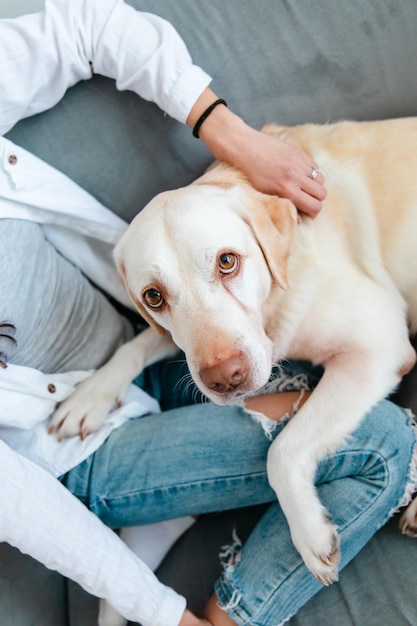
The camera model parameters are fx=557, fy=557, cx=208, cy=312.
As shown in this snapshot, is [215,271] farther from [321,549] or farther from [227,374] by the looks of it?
[321,549]

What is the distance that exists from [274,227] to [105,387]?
0.66 m

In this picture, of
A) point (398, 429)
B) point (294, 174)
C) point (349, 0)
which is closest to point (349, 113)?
point (349, 0)

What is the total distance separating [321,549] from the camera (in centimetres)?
122

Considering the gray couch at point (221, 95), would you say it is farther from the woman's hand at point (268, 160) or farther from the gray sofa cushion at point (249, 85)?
the woman's hand at point (268, 160)

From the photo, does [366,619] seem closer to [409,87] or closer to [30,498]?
[30,498]

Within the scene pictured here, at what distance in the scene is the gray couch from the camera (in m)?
1.53

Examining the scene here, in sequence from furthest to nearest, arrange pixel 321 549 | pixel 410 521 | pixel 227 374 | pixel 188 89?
pixel 188 89 → pixel 410 521 → pixel 321 549 → pixel 227 374

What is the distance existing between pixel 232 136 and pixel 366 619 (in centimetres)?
119

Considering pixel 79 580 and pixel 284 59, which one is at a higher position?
pixel 284 59

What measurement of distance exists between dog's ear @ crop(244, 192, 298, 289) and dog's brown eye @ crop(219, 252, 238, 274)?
8cm

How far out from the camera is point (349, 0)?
153cm

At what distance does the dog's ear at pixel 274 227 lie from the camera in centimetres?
122

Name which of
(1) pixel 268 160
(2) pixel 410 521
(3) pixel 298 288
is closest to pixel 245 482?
(2) pixel 410 521

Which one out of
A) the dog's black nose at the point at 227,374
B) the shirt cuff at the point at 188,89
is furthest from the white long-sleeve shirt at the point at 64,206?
the dog's black nose at the point at 227,374
